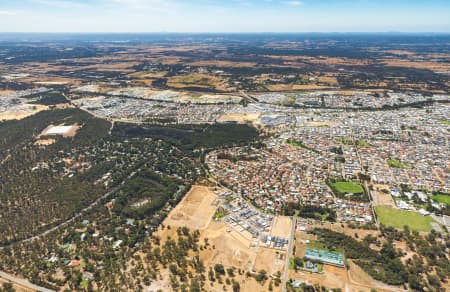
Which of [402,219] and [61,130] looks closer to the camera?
[402,219]

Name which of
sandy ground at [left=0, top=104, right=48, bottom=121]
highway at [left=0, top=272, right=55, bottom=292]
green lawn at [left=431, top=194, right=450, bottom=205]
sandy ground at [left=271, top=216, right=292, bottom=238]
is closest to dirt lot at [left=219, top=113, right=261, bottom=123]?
sandy ground at [left=271, top=216, right=292, bottom=238]

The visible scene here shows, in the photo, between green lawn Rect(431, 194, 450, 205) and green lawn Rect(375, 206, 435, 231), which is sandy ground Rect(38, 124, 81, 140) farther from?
green lawn Rect(431, 194, 450, 205)

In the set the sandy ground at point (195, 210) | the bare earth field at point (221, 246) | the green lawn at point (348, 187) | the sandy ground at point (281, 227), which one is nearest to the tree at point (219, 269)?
the bare earth field at point (221, 246)

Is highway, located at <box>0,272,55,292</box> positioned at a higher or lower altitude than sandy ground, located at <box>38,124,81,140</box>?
lower

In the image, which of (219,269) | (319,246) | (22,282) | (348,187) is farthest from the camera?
(348,187)

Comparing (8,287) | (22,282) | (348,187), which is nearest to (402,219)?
(348,187)

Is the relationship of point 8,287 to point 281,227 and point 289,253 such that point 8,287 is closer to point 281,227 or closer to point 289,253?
point 289,253

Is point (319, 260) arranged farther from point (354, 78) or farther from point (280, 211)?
point (354, 78)

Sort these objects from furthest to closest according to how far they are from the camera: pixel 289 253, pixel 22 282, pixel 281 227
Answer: pixel 281 227, pixel 289 253, pixel 22 282
